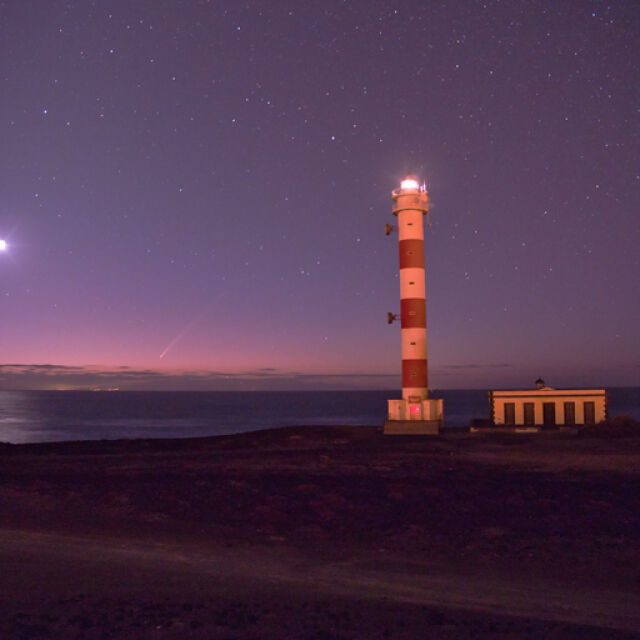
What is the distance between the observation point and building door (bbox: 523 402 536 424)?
40.6m

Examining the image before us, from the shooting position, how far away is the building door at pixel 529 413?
40562 millimetres

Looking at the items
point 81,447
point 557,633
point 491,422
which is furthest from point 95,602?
point 491,422

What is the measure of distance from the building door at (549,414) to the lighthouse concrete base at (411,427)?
707cm

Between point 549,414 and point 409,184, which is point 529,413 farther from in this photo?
point 409,184

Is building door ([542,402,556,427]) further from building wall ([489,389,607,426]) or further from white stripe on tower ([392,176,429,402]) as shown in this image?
white stripe on tower ([392,176,429,402])

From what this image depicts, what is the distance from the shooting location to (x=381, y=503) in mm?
15570

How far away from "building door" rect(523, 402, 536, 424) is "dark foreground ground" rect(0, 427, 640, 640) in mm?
17748

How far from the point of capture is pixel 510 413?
40844mm

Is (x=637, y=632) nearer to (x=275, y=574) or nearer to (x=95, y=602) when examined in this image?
(x=275, y=574)

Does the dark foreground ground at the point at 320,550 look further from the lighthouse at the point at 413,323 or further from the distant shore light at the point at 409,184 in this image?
the distant shore light at the point at 409,184

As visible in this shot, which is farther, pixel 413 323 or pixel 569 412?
pixel 569 412

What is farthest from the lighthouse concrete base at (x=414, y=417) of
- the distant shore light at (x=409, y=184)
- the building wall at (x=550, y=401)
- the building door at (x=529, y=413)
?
the distant shore light at (x=409, y=184)

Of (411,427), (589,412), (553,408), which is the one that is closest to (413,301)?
(411,427)

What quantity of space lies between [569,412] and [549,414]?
124cm
